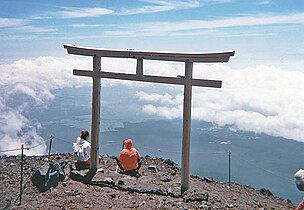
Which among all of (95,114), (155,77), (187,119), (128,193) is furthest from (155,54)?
(128,193)

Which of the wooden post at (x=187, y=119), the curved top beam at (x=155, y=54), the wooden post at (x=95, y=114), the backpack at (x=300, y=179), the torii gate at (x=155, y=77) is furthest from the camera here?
the wooden post at (x=95, y=114)

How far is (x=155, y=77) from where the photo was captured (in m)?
10.6

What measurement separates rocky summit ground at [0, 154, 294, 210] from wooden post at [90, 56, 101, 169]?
507 mm

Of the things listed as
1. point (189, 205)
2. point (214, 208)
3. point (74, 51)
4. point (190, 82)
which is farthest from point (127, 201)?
point (74, 51)

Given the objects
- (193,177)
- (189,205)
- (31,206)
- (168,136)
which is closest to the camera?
(31,206)

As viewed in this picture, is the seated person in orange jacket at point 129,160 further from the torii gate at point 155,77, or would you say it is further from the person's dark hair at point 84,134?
the person's dark hair at point 84,134

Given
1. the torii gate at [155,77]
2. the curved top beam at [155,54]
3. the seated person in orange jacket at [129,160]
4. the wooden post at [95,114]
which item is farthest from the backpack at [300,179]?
the wooden post at [95,114]

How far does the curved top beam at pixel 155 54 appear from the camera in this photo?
9609 millimetres

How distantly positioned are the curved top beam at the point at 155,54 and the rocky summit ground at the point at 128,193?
11.1ft

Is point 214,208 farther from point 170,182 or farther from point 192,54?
point 192,54

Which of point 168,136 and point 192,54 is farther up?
point 192,54

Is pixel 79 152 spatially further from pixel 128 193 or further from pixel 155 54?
pixel 155 54

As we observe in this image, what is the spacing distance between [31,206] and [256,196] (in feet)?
20.5

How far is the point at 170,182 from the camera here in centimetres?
1132
